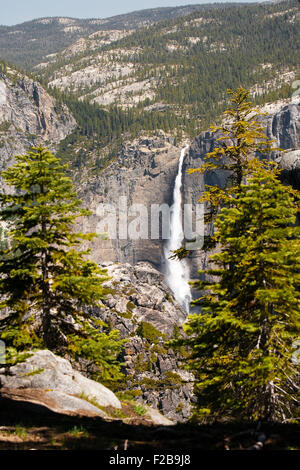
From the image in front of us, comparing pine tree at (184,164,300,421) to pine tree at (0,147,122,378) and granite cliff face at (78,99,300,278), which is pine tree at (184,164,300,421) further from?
granite cliff face at (78,99,300,278)

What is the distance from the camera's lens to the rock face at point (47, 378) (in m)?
12.6

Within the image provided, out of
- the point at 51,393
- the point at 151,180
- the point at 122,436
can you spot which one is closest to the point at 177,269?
the point at 151,180

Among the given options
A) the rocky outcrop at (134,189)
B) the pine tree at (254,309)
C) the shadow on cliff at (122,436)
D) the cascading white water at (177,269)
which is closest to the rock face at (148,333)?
the cascading white water at (177,269)

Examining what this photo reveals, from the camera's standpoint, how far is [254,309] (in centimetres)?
1241

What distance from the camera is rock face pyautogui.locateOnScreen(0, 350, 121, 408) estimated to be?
41.2 feet

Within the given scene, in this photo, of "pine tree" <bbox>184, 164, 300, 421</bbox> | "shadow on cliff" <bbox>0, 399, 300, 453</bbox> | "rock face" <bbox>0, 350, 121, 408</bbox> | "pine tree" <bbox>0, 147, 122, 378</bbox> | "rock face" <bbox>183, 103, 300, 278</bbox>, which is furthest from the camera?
"rock face" <bbox>183, 103, 300, 278</bbox>

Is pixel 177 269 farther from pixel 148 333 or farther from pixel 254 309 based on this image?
pixel 254 309

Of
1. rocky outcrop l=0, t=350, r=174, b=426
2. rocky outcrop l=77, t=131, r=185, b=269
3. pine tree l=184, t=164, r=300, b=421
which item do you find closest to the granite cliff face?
rocky outcrop l=77, t=131, r=185, b=269

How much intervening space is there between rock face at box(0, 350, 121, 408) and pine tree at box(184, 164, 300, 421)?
386 cm

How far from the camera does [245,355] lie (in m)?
12.4

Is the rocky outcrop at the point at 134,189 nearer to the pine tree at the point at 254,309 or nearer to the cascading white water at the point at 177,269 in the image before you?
the cascading white water at the point at 177,269
